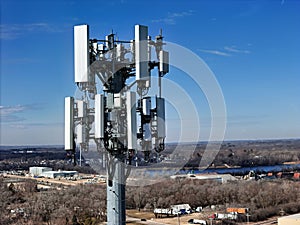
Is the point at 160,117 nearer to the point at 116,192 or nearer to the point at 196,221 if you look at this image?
the point at 116,192

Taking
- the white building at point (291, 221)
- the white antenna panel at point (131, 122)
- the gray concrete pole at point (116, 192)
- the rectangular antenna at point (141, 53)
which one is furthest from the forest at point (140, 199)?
the rectangular antenna at point (141, 53)

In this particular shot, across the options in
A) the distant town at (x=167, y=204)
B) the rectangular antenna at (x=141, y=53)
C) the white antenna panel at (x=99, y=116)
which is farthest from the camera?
the distant town at (x=167, y=204)

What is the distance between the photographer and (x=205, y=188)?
1291 inches

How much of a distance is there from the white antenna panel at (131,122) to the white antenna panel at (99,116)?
0.24 meters

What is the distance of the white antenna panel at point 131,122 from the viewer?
12.8 feet

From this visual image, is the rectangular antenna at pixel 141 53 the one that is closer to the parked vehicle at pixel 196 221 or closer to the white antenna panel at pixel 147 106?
the white antenna panel at pixel 147 106

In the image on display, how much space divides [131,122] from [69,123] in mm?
611

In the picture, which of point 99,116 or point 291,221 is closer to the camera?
point 99,116

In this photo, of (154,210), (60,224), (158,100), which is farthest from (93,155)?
(154,210)

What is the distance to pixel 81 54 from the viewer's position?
12.8ft

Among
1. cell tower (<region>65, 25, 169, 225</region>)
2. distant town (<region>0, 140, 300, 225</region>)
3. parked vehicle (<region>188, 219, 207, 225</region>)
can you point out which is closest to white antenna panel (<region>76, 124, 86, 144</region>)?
cell tower (<region>65, 25, 169, 225</region>)

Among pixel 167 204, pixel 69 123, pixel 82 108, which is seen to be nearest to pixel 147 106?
pixel 82 108

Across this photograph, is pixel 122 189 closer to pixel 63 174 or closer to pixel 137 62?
pixel 137 62

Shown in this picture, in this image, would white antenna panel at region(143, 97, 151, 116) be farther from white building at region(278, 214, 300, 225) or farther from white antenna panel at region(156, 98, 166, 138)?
white building at region(278, 214, 300, 225)
